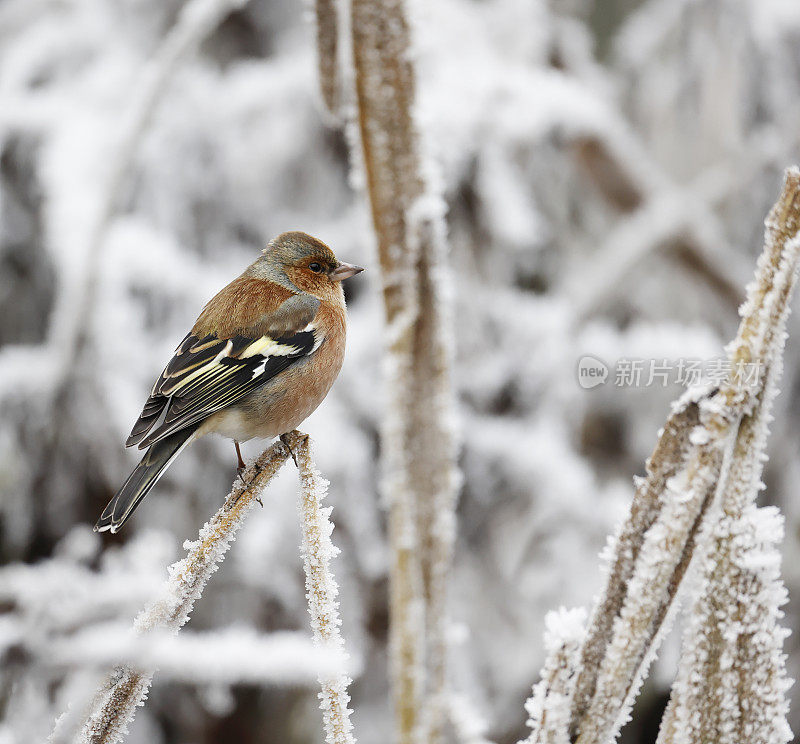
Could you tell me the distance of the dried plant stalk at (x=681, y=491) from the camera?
700 millimetres

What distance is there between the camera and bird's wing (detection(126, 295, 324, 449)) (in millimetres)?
1169

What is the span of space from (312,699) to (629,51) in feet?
11.3

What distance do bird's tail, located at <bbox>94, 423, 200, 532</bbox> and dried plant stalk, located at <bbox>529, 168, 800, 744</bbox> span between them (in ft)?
1.49

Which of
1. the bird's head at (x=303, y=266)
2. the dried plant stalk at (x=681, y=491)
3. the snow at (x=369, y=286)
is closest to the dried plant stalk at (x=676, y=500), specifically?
the dried plant stalk at (x=681, y=491)

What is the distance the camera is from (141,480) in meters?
1.05

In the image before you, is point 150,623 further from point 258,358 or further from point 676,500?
point 258,358

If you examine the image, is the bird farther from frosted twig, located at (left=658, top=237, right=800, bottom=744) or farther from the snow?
the snow

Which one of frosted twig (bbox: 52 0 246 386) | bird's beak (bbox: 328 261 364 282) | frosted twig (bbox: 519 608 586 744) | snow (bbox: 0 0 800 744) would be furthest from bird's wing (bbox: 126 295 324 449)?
snow (bbox: 0 0 800 744)

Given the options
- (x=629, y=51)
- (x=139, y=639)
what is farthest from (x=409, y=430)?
(x=629, y=51)

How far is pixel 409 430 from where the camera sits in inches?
33.7

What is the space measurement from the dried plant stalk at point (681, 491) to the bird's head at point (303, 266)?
77cm

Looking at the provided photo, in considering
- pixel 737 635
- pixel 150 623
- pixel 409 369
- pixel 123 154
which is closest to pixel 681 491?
pixel 737 635

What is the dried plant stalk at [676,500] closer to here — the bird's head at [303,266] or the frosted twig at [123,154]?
the bird's head at [303,266]

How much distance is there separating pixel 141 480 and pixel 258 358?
39 cm
